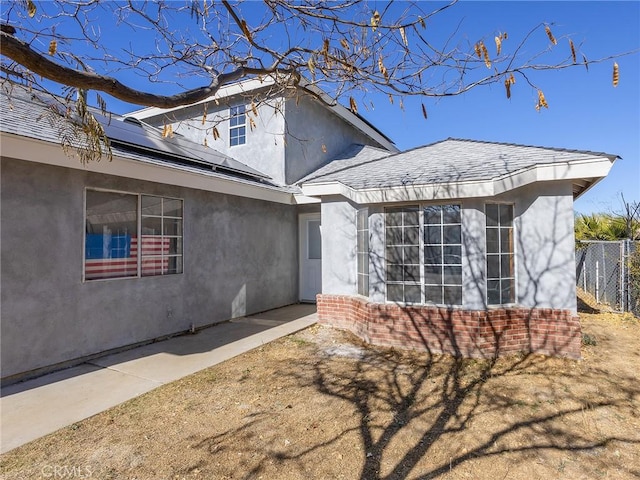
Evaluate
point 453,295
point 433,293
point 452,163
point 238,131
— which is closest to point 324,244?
point 433,293

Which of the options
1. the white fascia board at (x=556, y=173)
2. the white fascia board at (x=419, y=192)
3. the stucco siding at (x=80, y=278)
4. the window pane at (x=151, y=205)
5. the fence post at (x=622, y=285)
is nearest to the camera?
the stucco siding at (x=80, y=278)

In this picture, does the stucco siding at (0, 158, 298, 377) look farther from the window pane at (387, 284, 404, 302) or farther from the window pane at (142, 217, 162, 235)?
the window pane at (387, 284, 404, 302)

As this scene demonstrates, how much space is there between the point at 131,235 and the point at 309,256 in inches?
236

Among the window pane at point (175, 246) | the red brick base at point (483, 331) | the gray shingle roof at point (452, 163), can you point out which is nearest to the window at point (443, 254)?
the red brick base at point (483, 331)

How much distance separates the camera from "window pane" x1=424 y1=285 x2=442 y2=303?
680 cm

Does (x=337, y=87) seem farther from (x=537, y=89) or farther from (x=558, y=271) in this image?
(x=558, y=271)

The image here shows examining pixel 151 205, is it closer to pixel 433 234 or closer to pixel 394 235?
pixel 394 235

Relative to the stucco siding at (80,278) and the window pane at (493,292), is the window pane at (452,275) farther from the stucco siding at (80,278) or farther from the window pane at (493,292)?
the stucco siding at (80,278)

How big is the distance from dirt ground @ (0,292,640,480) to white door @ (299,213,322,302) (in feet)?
18.3

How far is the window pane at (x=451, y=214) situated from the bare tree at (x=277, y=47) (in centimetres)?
286

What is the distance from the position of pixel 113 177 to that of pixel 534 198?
8.02 meters

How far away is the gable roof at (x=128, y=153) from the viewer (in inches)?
203

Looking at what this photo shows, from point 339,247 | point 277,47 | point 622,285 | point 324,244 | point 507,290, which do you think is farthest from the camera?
point 622,285

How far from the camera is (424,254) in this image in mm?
6898
